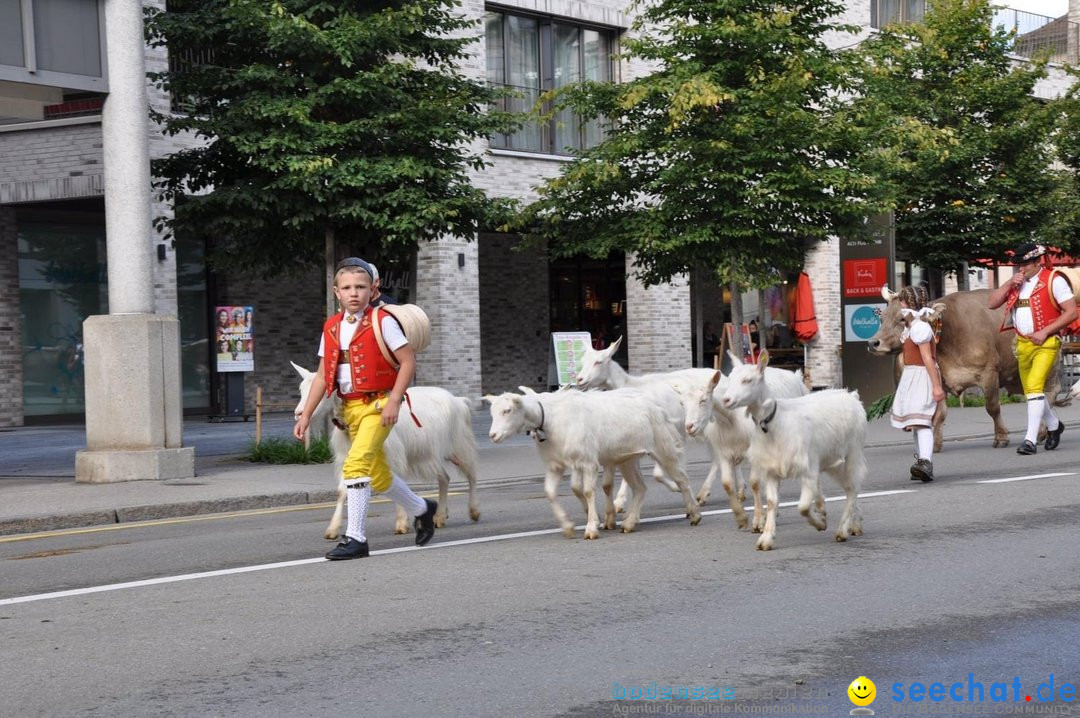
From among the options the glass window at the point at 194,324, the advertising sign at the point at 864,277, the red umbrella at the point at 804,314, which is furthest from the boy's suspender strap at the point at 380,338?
the red umbrella at the point at 804,314

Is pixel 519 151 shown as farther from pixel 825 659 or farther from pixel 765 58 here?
pixel 825 659

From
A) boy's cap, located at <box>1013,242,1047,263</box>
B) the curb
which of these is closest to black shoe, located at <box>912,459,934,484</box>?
boy's cap, located at <box>1013,242,1047,263</box>

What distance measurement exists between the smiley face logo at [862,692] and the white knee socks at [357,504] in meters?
4.20

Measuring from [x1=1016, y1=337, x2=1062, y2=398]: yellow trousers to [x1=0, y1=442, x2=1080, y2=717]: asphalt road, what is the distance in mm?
4962

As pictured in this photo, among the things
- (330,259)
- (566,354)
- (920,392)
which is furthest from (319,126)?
→ (566,354)

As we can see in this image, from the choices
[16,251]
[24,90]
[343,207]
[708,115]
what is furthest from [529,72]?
[24,90]

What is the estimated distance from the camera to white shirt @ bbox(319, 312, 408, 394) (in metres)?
9.16

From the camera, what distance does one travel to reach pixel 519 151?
92.5ft

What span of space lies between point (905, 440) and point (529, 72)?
1210 centimetres

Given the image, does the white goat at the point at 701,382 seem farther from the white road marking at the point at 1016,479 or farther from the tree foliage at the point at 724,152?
the tree foliage at the point at 724,152

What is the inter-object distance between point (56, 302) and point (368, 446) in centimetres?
1822

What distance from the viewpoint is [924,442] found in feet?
44.0

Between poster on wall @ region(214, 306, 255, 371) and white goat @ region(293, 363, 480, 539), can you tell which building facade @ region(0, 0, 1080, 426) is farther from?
white goat @ region(293, 363, 480, 539)

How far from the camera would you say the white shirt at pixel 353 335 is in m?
9.16
